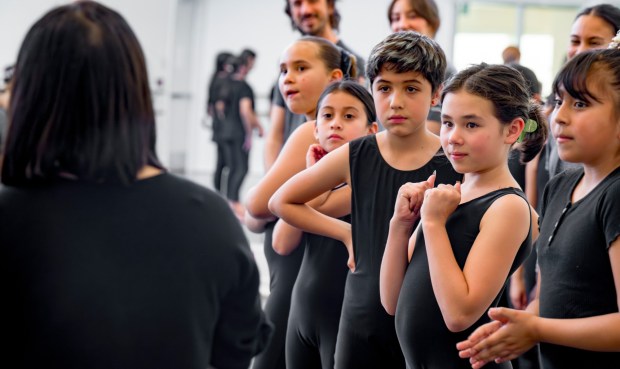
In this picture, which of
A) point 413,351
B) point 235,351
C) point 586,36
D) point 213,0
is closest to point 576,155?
point 413,351

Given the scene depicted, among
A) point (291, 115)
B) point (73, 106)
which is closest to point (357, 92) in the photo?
point (291, 115)

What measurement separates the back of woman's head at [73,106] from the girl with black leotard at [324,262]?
1.01 meters

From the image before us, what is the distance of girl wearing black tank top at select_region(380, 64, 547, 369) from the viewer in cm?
164

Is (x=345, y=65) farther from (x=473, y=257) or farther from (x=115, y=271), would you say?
(x=115, y=271)

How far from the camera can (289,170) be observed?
2352mm

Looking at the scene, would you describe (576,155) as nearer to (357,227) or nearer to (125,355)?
(357,227)

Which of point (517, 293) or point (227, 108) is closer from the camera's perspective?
point (517, 293)

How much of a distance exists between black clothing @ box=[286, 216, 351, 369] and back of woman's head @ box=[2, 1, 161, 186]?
1.01m

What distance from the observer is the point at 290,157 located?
2371 millimetres

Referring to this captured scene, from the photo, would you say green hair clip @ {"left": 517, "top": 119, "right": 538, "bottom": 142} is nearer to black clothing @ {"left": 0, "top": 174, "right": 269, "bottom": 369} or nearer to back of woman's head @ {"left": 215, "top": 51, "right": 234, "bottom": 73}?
black clothing @ {"left": 0, "top": 174, "right": 269, "bottom": 369}

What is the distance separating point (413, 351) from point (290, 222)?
53 cm

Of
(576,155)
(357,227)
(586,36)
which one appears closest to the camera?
(576,155)

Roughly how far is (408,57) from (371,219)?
1.25ft

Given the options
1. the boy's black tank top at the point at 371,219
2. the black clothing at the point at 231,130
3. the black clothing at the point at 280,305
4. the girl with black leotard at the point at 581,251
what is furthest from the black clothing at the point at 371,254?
the black clothing at the point at 231,130
